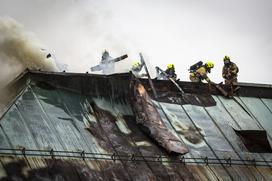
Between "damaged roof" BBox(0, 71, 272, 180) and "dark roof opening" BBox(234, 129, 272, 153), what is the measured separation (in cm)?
3

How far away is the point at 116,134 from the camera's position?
42.5 feet

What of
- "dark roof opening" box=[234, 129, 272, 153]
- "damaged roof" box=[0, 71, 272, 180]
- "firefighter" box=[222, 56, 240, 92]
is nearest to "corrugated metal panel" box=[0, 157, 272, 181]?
"damaged roof" box=[0, 71, 272, 180]

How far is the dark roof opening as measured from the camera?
15.5 m

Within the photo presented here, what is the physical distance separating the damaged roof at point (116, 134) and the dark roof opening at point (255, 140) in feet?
0.10

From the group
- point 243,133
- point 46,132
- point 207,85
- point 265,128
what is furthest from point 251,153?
→ point 46,132

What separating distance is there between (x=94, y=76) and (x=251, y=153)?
4974 mm

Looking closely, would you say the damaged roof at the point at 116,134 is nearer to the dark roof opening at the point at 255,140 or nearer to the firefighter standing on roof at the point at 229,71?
the dark roof opening at the point at 255,140

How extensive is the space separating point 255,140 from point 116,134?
4.98 metres

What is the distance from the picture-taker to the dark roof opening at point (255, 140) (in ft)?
51.0

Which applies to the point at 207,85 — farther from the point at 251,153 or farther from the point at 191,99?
the point at 251,153

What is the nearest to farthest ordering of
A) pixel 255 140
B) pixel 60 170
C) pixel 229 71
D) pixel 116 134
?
pixel 60 170 → pixel 116 134 → pixel 255 140 → pixel 229 71

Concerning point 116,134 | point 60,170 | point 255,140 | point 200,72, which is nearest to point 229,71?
point 200,72

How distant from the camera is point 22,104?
11.8m

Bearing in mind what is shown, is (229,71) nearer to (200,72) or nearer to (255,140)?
(200,72)
